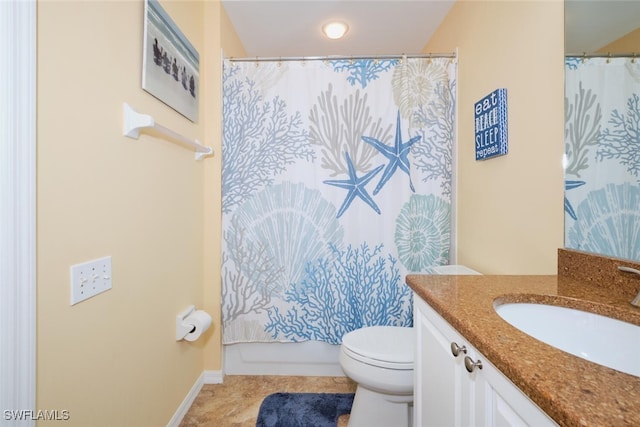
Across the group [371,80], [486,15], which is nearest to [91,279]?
[371,80]

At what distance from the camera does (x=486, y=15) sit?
138 centimetres

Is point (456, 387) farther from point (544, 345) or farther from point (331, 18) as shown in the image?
point (331, 18)

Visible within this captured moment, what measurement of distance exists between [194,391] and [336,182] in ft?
5.00

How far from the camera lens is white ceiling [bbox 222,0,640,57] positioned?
173cm

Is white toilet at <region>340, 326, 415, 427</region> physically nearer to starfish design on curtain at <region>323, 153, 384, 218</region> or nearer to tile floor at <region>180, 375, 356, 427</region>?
tile floor at <region>180, 375, 356, 427</region>

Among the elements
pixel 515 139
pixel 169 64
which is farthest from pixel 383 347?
pixel 169 64

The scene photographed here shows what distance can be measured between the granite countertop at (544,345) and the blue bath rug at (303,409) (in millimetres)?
1018

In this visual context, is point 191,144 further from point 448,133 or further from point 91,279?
point 448,133

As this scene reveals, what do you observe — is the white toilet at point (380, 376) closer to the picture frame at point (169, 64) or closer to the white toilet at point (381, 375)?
the white toilet at point (381, 375)

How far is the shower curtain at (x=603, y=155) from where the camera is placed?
0.78m

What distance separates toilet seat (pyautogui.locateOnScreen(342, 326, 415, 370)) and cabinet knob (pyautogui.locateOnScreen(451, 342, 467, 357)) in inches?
18.1

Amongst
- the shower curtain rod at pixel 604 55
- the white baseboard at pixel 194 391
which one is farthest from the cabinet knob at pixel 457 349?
the white baseboard at pixel 194 391

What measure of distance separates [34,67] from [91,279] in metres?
0.61

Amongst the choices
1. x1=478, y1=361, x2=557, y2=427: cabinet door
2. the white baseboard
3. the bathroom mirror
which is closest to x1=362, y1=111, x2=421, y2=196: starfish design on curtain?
the bathroom mirror
